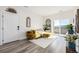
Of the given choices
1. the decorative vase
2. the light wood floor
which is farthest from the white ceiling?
the decorative vase

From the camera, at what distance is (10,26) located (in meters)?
3.60

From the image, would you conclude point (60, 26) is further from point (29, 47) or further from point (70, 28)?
point (29, 47)

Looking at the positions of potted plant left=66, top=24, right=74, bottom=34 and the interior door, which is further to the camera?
the interior door

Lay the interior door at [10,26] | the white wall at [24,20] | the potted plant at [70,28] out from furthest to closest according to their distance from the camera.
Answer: the white wall at [24,20] < the interior door at [10,26] < the potted plant at [70,28]

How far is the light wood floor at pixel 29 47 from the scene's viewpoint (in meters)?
3.44

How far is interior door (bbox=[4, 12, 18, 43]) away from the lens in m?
3.51

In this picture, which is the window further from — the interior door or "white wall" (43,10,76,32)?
the interior door

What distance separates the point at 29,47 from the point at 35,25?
0.81m

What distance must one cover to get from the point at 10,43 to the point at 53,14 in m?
1.78

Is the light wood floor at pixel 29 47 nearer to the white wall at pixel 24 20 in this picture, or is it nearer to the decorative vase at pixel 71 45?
the decorative vase at pixel 71 45

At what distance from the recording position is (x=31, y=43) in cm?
371

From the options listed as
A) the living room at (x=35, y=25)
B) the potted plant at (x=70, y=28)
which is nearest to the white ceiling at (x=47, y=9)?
the living room at (x=35, y=25)
